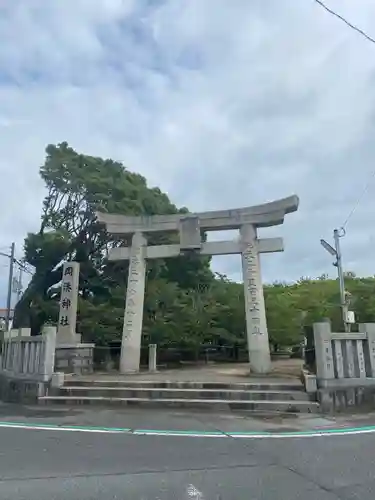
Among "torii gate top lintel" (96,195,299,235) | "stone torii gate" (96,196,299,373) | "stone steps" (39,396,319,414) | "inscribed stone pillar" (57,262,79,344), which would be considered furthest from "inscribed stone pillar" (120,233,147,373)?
"stone steps" (39,396,319,414)

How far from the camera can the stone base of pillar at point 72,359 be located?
14828 millimetres

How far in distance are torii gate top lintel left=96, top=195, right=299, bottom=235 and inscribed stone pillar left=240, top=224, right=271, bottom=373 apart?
41 cm

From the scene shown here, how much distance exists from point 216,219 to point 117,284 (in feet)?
29.0

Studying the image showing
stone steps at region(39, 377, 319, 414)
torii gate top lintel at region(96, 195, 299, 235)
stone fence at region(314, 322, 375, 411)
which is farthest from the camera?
torii gate top lintel at region(96, 195, 299, 235)

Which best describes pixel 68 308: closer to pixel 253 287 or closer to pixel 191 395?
pixel 253 287

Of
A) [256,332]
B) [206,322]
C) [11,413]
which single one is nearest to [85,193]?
[206,322]

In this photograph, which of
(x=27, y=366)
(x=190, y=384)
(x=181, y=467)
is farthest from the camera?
(x=27, y=366)

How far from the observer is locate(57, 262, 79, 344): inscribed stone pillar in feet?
54.3

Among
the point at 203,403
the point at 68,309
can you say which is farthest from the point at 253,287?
the point at 68,309

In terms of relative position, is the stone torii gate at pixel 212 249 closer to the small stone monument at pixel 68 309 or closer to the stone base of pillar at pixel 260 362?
the stone base of pillar at pixel 260 362

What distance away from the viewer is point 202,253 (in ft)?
52.1

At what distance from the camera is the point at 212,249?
1577 cm

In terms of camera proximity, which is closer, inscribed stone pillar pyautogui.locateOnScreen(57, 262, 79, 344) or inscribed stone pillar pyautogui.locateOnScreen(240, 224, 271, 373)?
inscribed stone pillar pyautogui.locateOnScreen(240, 224, 271, 373)

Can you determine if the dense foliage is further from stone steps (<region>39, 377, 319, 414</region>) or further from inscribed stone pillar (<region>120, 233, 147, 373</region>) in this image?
stone steps (<region>39, 377, 319, 414</region>)
